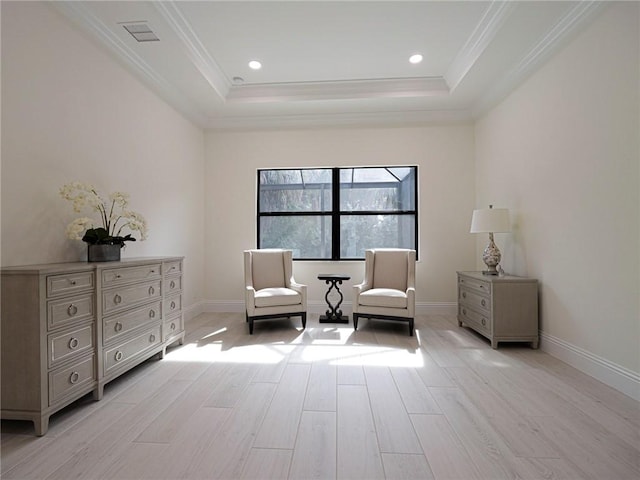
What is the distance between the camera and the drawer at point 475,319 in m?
3.28

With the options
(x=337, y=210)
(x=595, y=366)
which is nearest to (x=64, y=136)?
(x=337, y=210)

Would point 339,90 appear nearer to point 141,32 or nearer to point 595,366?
point 141,32

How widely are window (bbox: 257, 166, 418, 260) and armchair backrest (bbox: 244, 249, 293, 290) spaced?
543 mm

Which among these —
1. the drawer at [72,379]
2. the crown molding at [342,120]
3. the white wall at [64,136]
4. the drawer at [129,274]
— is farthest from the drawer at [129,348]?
the crown molding at [342,120]

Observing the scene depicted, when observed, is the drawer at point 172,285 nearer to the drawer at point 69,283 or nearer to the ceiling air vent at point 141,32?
the drawer at point 69,283

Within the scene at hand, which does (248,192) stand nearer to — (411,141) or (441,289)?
(411,141)

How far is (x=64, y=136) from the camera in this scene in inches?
96.7

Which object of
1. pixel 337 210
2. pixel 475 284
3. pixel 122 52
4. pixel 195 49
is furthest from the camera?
pixel 337 210

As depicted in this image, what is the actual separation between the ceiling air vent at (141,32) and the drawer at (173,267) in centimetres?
204

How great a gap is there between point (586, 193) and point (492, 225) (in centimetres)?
97

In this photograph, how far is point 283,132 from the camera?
4789mm

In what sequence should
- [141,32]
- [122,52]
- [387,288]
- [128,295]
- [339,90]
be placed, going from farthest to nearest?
[387,288] < [339,90] < [122,52] < [141,32] < [128,295]

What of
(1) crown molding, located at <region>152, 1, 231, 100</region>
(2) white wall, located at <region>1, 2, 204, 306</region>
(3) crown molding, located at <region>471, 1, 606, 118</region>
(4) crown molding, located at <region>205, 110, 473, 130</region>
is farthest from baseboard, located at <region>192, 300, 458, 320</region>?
(1) crown molding, located at <region>152, 1, 231, 100</region>

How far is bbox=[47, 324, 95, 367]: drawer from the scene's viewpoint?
1813 mm
